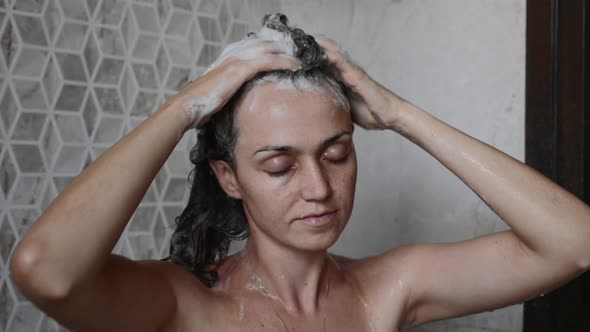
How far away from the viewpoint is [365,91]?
141cm

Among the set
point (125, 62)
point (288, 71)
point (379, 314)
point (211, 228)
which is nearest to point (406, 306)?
point (379, 314)

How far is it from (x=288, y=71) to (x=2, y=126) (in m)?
0.78

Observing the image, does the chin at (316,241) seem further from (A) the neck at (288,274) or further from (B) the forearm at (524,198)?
(B) the forearm at (524,198)

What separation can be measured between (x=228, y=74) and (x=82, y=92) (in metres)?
0.68

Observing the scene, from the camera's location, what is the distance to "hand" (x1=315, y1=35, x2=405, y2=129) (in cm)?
140

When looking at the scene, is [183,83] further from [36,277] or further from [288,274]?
[36,277]

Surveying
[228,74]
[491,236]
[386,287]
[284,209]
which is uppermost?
[228,74]

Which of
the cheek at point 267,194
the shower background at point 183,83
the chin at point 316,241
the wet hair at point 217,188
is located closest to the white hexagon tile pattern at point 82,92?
the shower background at point 183,83

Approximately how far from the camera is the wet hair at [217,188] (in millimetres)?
1381

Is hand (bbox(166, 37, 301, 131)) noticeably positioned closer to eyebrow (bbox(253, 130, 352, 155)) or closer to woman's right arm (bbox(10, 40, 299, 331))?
woman's right arm (bbox(10, 40, 299, 331))

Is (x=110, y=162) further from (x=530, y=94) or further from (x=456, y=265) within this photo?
(x=530, y=94)

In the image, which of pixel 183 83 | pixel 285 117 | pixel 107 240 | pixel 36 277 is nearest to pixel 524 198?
pixel 285 117

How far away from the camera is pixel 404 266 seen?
1.55 meters

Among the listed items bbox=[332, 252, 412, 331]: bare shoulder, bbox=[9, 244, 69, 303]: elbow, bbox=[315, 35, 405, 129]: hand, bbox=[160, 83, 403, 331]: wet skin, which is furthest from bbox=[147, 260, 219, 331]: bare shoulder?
bbox=[315, 35, 405, 129]: hand
